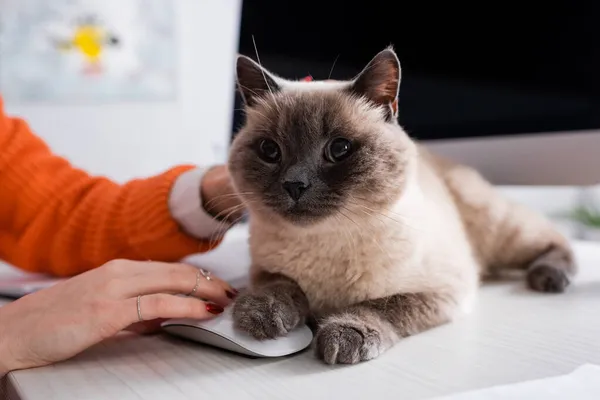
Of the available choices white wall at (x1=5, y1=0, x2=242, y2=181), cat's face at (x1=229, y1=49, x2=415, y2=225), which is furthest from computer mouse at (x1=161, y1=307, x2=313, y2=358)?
white wall at (x1=5, y1=0, x2=242, y2=181)

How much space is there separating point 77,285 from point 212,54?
255 centimetres

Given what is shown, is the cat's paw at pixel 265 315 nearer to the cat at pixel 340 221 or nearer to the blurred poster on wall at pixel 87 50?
the cat at pixel 340 221

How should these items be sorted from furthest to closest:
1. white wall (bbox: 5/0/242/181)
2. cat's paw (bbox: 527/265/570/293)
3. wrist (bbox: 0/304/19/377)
A: white wall (bbox: 5/0/242/181)
cat's paw (bbox: 527/265/570/293)
wrist (bbox: 0/304/19/377)

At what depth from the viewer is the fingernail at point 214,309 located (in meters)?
0.96

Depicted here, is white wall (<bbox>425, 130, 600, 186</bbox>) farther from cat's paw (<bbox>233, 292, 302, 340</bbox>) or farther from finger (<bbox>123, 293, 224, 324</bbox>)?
finger (<bbox>123, 293, 224, 324</bbox>)

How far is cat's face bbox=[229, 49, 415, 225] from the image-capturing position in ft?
3.24

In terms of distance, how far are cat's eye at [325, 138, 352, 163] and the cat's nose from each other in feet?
0.25

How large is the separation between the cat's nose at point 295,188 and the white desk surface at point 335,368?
0.26 metres

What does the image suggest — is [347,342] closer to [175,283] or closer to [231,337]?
[231,337]

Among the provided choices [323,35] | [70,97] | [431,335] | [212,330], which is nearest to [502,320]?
[431,335]

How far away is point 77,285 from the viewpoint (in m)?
0.92

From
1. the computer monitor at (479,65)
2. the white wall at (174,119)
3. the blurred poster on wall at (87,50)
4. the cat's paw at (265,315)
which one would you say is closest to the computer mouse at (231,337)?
the cat's paw at (265,315)

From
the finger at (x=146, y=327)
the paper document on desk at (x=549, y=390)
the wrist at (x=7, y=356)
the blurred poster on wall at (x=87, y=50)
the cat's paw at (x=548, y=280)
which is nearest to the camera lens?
the paper document on desk at (x=549, y=390)

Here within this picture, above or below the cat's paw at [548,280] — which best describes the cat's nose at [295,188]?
above
